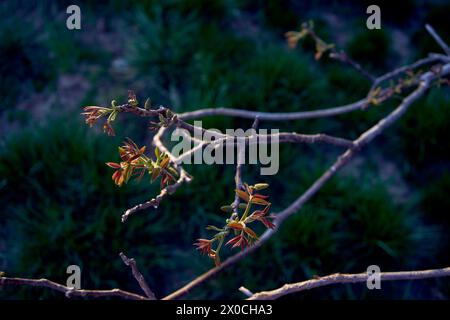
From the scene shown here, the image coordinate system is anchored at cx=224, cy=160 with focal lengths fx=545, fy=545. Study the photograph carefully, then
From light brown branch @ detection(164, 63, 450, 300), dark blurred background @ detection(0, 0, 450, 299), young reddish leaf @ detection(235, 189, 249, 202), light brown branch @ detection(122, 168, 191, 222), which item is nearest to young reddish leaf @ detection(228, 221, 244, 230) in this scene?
young reddish leaf @ detection(235, 189, 249, 202)

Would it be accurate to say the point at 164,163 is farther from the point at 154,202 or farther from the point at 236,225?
the point at 236,225

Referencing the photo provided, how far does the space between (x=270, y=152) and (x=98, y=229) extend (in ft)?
2.85

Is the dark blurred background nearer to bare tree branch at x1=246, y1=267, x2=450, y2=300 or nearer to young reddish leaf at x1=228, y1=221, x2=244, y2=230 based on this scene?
bare tree branch at x1=246, y1=267, x2=450, y2=300

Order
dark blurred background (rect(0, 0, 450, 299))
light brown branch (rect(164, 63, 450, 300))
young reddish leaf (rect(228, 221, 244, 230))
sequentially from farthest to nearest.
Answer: dark blurred background (rect(0, 0, 450, 299))
light brown branch (rect(164, 63, 450, 300))
young reddish leaf (rect(228, 221, 244, 230))

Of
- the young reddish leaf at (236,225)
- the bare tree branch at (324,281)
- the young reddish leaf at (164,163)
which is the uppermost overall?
the young reddish leaf at (164,163)

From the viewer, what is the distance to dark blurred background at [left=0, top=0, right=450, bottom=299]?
2.35 m

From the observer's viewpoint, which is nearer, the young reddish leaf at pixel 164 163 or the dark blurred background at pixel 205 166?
the young reddish leaf at pixel 164 163

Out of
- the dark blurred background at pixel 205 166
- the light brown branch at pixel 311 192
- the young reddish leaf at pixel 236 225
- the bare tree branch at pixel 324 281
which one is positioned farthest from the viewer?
the dark blurred background at pixel 205 166

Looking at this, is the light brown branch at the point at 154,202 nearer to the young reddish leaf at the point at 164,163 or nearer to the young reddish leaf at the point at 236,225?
the young reddish leaf at the point at 164,163

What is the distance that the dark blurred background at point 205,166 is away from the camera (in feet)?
7.71

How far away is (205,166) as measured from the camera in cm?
255

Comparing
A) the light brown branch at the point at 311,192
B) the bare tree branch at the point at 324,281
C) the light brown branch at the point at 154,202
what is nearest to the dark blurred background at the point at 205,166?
the light brown branch at the point at 311,192

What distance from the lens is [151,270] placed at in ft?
7.89
